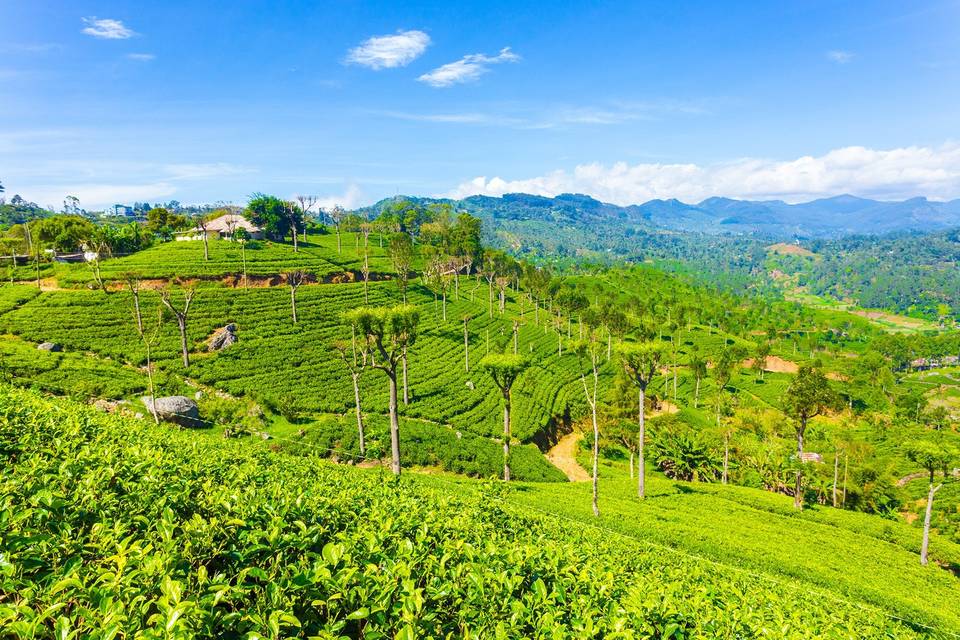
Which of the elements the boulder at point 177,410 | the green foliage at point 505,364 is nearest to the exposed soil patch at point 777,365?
the green foliage at point 505,364

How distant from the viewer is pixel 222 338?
1633 inches

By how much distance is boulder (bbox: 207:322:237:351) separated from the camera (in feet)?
134

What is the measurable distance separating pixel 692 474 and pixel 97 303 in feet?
203

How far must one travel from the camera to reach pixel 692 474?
4109 centimetres

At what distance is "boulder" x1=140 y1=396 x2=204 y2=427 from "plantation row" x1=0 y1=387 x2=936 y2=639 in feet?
75.0

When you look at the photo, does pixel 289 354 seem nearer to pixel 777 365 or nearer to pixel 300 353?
pixel 300 353

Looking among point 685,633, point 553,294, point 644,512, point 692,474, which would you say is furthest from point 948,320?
point 685,633

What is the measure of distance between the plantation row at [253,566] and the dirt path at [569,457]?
107ft

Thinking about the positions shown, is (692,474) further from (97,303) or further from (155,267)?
(155,267)

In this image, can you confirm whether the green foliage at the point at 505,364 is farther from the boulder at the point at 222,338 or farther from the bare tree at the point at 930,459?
the boulder at the point at 222,338

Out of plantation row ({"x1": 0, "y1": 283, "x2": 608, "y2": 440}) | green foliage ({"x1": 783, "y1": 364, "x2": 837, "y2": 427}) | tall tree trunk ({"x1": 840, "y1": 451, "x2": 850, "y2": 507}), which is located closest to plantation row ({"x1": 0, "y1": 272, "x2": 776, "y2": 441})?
plantation row ({"x1": 0, "y1": 283, "x2": 608, "y2": 440})

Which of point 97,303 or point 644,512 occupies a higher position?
point 97,303

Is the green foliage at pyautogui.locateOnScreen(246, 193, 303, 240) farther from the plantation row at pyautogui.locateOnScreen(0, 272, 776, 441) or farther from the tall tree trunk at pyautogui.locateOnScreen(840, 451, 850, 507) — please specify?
the tall tree trunk at pyautogui.locateOnScreen(840, 451, 850, 507)

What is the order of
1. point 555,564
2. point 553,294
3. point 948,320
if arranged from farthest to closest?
point 948,320 < point 553,294 < point 555,564
